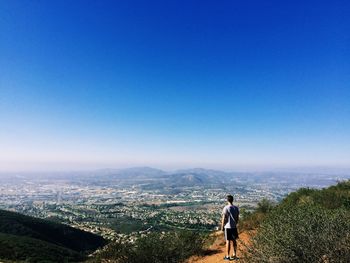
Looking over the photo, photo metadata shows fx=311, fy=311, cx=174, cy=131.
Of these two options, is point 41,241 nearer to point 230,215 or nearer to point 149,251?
point 149,251

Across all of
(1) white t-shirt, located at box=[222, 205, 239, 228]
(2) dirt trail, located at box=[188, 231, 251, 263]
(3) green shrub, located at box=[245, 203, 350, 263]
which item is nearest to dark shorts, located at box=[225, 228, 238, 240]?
(1) white t-shirt, located at box=[222, 205, 239, 228]

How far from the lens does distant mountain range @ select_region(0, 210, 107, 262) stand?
35.0m

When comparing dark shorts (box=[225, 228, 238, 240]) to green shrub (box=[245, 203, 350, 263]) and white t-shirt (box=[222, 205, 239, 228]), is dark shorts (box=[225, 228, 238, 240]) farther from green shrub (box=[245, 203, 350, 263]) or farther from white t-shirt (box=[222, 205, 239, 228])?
green shrub (box=[245, 203, 350, 263])

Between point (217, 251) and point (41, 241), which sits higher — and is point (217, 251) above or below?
above

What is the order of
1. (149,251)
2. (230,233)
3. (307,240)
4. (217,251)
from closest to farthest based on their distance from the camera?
(307,240) < (230,233) < (149,251) < (217,251)

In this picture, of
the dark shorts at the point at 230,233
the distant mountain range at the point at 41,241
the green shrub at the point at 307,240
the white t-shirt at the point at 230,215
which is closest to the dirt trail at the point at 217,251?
the dark shorts at the point at 230,233

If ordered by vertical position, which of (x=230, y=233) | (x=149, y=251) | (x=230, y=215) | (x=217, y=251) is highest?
(x=230, y=215)

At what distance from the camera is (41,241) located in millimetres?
43188

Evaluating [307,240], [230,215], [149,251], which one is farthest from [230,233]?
[307,240]

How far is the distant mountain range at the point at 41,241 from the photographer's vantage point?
115 ft

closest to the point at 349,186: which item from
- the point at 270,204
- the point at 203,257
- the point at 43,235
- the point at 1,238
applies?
the point at 270,204

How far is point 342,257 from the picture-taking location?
502 centimetres

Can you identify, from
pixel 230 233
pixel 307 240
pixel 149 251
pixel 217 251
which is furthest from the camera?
pixel 217 251

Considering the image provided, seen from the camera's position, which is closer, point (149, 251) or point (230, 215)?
point (230, 215)
